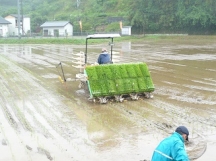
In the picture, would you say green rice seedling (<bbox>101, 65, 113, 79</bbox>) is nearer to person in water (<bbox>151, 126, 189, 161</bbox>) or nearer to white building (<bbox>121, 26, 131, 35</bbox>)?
person in water (<bbox>151, 126, 189, 161</bbox>)

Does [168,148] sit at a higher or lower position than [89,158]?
higher

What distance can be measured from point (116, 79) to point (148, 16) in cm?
4824


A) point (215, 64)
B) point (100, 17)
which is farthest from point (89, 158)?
point (100, 17)

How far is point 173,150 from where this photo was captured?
443cm

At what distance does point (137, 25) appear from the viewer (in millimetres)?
59000

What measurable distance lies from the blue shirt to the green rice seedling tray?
6810mm

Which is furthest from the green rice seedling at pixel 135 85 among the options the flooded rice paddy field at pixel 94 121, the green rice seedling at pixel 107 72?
the green rice seedling at pixel 107 72

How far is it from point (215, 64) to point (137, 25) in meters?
39.6

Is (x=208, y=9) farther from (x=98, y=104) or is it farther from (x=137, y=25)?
(x=98, y=104)

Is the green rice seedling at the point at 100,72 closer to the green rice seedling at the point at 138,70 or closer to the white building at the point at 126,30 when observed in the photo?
the green rice seedling at the point at 138,70

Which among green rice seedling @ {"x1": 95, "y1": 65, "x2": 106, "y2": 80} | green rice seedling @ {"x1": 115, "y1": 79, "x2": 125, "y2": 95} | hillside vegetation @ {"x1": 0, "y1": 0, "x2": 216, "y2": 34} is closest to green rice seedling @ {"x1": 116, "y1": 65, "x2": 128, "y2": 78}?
green rice seedling @ {"x1": 115, "y1": 79, "x2": 125, "y2": 95}

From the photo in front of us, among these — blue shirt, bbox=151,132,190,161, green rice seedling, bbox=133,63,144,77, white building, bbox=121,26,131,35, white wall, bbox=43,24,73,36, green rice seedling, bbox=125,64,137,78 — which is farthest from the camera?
white wall, bbox=43,24,73,36

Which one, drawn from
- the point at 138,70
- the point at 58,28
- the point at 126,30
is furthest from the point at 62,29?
the point at 138,70

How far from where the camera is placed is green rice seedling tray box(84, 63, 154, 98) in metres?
11.4
